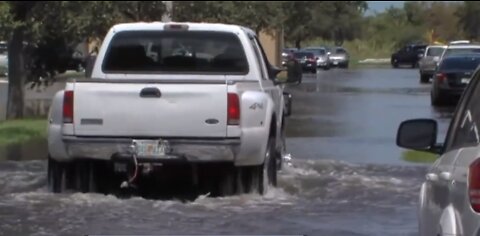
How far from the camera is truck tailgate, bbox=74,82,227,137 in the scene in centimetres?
1285

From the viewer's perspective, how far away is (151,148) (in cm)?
1295

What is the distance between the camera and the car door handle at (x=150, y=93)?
12898 mm

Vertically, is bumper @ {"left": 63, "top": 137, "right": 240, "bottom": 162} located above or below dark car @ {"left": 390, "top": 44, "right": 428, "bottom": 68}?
above

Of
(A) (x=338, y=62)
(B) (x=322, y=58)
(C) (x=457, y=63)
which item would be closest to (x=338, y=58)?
(A) (x=338, y=62)

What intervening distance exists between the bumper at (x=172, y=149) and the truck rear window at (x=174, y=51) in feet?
5.70

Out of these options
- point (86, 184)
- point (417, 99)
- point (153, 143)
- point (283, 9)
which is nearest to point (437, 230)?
point (153, 143)

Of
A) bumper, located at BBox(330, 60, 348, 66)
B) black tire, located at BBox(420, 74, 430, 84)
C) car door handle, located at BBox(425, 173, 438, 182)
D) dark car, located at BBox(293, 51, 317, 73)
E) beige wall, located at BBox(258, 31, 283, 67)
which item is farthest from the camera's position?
bumper, located at BBox(330, 60, 348, 66)

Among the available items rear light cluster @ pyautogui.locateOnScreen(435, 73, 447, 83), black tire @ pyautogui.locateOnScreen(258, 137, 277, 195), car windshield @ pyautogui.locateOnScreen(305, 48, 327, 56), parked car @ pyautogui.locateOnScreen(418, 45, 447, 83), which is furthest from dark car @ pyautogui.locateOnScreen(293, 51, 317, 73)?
black tire @ pyautogui.locateOnScreen(258, 137, 277, 195)

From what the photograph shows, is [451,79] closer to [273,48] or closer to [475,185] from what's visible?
[273,48]

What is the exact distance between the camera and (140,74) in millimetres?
14391

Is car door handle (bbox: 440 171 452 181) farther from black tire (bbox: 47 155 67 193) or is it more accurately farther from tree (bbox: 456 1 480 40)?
tree (bbox: 456 1 480 40)

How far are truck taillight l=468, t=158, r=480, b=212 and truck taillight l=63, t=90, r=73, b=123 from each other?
740 centimetres

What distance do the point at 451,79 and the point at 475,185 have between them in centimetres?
2759

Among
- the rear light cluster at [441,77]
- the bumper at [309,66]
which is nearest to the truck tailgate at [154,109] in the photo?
the rear light cluster at [441,77]
